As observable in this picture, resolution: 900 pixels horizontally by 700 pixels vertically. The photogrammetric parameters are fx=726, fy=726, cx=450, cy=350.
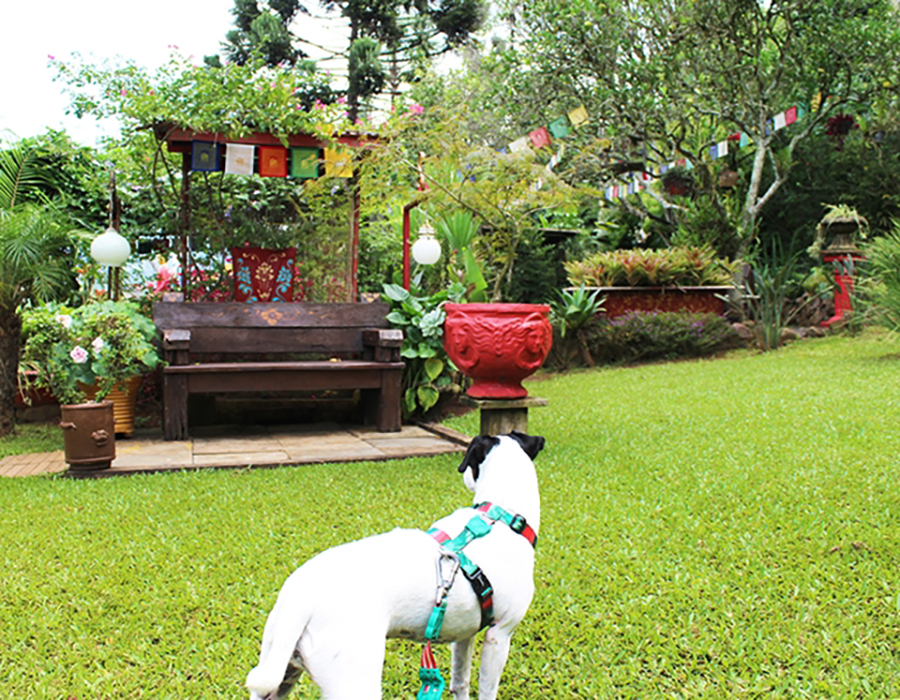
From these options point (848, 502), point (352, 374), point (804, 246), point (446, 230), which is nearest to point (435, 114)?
point (352, 374)

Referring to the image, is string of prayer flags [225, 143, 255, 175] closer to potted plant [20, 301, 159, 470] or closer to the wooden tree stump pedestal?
potted plant [20, 301, 159, 470]

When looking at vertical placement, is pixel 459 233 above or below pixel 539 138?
below

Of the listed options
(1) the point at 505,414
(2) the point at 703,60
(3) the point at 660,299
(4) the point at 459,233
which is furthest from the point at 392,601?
(2) the point at 703,60

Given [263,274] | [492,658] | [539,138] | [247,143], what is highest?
[539,138]

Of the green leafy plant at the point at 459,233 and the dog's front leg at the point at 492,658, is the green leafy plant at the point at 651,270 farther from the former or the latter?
the dog's front leg at the point at 492,658

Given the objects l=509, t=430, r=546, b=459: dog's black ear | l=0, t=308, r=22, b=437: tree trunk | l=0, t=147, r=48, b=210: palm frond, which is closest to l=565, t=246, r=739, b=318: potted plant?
l=0, t=147, r=48, b=210: palm frond

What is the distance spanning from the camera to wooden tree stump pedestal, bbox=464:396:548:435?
14.2 feet

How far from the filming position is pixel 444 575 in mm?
1444

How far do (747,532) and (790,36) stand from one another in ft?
31.5

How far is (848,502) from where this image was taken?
129 inches

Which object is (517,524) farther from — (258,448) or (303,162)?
(303,162)

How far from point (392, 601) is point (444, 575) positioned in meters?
0.13

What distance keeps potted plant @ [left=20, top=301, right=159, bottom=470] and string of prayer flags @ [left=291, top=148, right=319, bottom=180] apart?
2401 millimetres

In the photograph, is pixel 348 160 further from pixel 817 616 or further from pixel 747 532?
pixel 817 616
